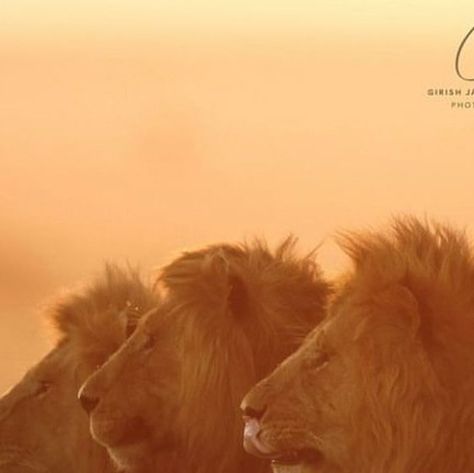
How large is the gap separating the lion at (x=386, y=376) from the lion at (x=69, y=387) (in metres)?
0.97

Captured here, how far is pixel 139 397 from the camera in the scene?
391cm

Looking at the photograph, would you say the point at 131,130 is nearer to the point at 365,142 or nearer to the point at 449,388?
the point at 365,142

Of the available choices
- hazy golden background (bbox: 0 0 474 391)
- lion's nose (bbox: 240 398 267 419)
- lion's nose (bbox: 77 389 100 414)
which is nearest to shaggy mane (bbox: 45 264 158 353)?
hazy golden background (bbox: 0 0 474 391)

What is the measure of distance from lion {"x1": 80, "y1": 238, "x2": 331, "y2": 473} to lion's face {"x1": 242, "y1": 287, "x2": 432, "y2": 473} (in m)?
Result: 0.32

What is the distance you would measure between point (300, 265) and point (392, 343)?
628 millimetres

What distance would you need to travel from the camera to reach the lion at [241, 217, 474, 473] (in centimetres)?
322

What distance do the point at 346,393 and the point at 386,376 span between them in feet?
0.32

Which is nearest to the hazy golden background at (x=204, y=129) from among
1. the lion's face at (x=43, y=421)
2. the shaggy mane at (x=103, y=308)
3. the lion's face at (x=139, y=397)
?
the shaggy mane at (x=103, y=308)

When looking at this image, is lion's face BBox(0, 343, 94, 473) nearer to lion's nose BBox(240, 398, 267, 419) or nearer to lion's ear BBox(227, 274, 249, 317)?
lion's ear BBox(227, 274, 249, 317)

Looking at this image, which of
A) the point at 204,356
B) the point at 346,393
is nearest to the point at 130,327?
the point at 204,356

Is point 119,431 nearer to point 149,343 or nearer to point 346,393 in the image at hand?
point 149,343

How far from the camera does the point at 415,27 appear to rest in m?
4.53

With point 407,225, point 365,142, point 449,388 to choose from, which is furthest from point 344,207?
point 449,388

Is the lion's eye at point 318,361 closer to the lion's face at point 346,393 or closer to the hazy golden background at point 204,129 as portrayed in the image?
the lion's face at point 346,393
